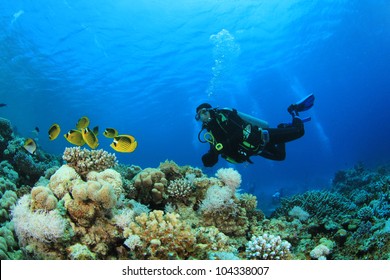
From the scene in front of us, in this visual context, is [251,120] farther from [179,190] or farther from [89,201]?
[89,201]

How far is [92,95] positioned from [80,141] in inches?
1536

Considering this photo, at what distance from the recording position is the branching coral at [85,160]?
4.94 metres

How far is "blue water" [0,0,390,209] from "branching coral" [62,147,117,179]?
897 cm

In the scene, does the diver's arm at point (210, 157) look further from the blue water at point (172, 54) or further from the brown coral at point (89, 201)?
the blue water at point (172, 54)

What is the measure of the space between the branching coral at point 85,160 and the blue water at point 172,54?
897 cm

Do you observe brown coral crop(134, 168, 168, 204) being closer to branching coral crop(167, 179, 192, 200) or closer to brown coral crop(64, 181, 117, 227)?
branching coral crop(167, 179, 192, 200)

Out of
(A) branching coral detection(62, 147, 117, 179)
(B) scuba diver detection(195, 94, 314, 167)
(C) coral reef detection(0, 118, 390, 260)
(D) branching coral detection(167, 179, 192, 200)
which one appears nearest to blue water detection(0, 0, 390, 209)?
(A) branching coral detection(62, 147, 117, 179)

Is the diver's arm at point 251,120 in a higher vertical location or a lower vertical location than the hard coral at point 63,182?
higher

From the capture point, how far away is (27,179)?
8.11 metres

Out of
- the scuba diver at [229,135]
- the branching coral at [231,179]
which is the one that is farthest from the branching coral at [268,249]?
the scuba diver at [229,135]

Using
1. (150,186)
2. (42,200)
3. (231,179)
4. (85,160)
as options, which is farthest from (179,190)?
(42,200)

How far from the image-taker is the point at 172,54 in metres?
29.8

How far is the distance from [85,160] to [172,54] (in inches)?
1049

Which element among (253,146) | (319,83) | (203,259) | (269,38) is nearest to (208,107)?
(253,146)
